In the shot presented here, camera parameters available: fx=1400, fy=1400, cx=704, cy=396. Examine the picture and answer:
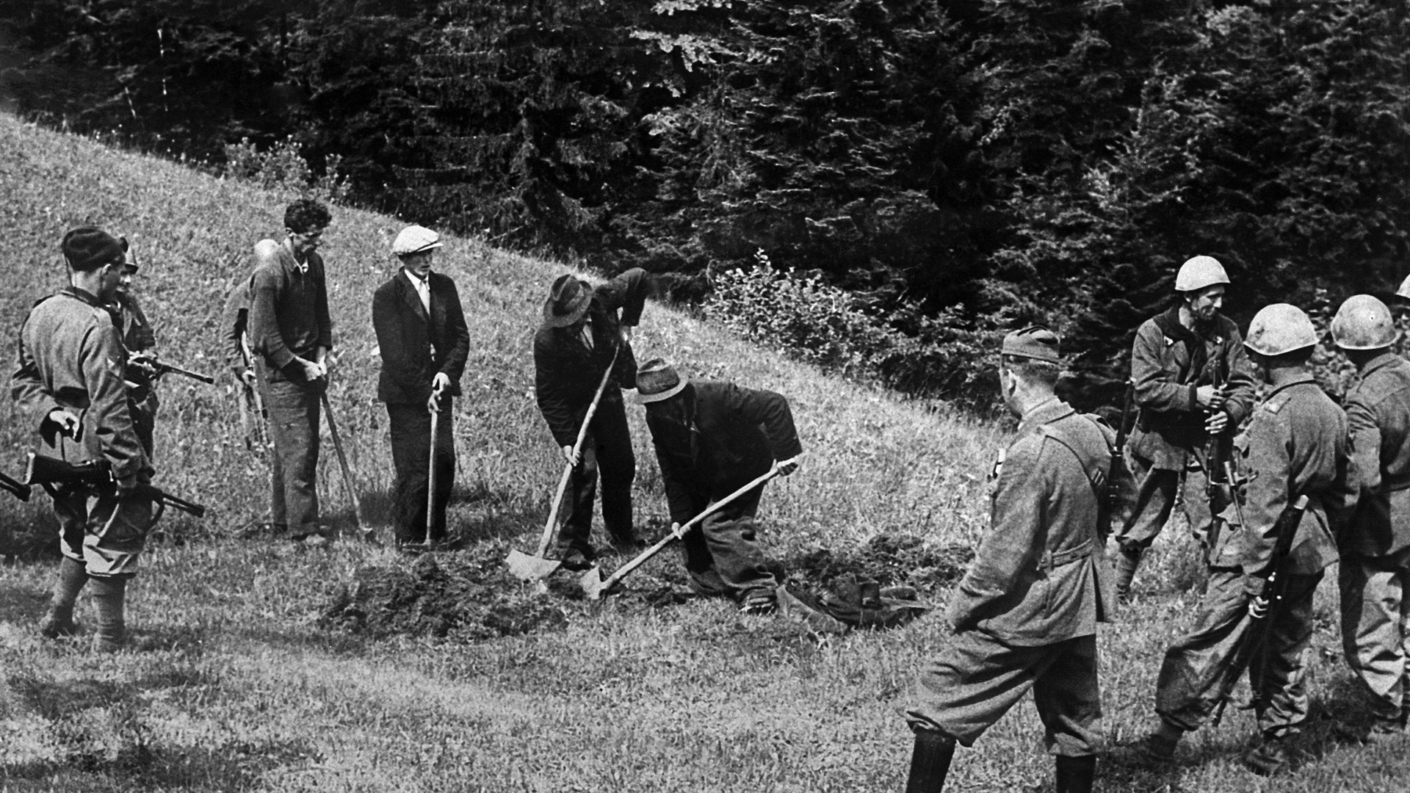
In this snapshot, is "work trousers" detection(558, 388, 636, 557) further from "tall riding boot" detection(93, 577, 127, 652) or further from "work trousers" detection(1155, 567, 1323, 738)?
"work trousers" detection(1155, 567, 1323, 738)

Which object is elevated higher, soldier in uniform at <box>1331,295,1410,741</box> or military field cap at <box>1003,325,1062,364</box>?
military field cap at <box>1003,325,1062,364</box>

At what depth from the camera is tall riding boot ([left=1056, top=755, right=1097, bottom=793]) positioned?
535 centimetres

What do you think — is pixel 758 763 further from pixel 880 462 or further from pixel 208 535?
pixel 880 462

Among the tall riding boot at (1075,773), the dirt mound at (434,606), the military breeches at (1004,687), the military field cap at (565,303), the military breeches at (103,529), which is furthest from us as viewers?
the military field cap at (565,303)

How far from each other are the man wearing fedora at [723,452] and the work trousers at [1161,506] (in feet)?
7.74

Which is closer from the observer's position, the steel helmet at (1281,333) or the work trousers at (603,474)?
the steel helmet at (1281,333)

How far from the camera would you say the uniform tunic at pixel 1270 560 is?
6047 mm

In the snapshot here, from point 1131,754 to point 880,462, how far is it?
6.73 metres

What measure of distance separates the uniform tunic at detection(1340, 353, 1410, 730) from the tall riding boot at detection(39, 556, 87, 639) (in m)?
6.33

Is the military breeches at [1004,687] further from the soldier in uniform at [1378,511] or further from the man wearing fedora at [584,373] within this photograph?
the man wearing fedora at [584,373]

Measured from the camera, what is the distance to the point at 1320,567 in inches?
246

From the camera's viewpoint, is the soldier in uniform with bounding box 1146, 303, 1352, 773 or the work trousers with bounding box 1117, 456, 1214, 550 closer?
the soldier in uniform with bounding box 1146, 303, 1352, 773

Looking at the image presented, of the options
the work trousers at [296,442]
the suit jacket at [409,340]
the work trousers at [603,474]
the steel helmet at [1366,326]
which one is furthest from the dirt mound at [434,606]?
the steel helmet at [1366,326]

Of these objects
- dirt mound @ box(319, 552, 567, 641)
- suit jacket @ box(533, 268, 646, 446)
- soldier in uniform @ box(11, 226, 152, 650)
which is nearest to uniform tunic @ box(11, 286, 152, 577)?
soldier in uniform @ box(11, 226, 152, 650)
